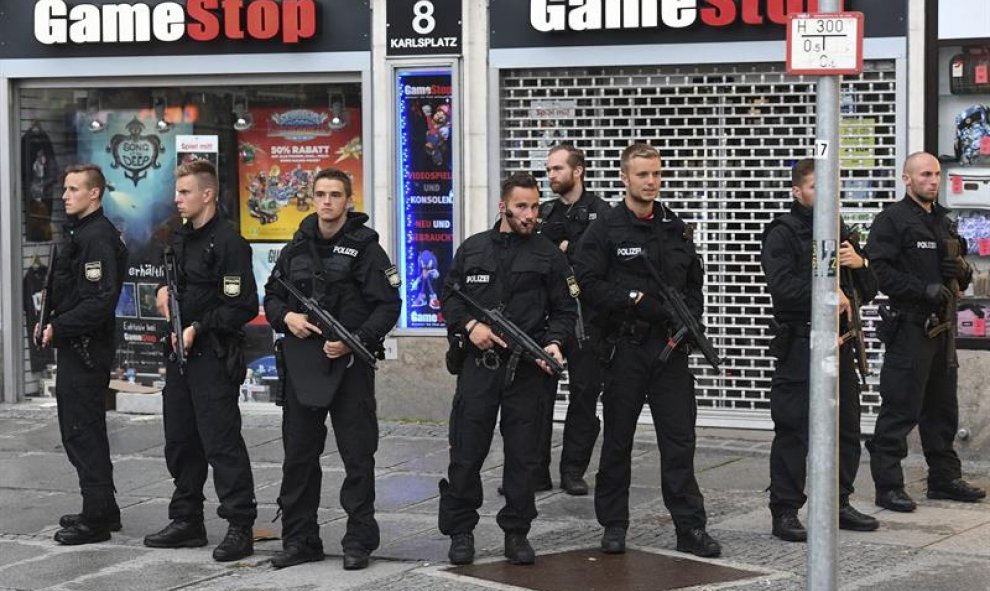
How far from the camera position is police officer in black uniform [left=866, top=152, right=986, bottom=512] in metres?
9.62

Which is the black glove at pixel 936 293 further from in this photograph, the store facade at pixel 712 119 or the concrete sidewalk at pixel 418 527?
the store facade at pixel 712 119

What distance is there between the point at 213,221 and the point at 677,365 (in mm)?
2502

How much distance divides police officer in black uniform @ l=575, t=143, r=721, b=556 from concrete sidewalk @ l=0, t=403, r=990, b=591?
0.32 meters

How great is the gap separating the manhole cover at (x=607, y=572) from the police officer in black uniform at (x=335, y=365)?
2.27 feet

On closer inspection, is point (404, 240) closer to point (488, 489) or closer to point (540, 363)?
point (488, 489)

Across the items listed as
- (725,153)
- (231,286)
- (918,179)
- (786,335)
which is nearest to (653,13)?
(725,153)

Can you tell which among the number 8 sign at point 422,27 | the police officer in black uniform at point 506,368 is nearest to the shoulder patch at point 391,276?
the police officer in black uniform at point 506,368

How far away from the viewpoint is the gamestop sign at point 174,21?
12.9m

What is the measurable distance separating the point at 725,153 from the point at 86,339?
203 inches

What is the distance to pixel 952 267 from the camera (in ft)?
31.8

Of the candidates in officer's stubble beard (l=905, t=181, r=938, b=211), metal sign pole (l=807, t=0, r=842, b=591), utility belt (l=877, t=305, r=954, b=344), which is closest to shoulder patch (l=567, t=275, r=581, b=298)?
metal sign pole (l=807, t=0, r=842, b=591)

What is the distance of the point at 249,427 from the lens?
1293 centimetres

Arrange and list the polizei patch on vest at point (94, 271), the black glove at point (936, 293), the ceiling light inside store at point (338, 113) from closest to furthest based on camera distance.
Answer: the polizei patch on vest at point (94, 271) → the black glove at point (936, 293) → the ceiling light inside store at point (338, 113)

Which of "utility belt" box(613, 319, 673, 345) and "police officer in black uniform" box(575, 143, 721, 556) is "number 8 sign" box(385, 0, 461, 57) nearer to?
"police officer in black uniform" box(575, 143, 721, 556)
